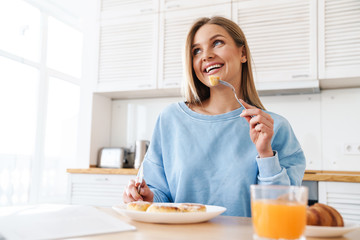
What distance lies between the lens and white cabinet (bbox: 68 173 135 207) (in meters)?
2.85

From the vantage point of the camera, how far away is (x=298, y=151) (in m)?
1.25

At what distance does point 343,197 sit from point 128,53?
6.85ft

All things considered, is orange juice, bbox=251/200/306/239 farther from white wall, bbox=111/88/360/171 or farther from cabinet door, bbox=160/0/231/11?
cabinet door, bbox=160/0/231/11

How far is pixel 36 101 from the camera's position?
3.94 m

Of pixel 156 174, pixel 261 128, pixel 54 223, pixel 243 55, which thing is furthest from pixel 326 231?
pixel 243 55

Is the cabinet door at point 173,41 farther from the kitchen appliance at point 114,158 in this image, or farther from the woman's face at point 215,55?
the woman's face at point 215,55

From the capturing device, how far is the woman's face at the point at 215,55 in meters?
1.40

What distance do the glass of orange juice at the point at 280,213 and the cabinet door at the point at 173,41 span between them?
2471 mm

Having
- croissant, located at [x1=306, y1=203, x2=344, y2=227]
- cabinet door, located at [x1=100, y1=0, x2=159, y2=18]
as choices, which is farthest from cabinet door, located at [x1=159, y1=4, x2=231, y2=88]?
croissant, located at [x1=306, y1=203, x2=344, y2=227]

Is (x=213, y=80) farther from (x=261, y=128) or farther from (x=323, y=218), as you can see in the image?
(x=323, y=218)

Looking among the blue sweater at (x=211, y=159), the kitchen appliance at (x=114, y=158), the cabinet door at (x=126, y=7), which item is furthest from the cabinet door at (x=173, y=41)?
the blue sweater at (x=211, y=159)

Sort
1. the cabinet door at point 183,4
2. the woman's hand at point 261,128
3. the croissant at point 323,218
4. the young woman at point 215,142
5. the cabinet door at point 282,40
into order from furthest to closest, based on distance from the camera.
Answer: the cabinet door at point 183,4
the cabinet door at point 282,40
the young woman at point 215,142
the woman's hand at point 261,128
the croissant at point 323,218

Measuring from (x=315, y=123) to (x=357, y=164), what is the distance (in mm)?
437

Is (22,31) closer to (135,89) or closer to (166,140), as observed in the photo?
(135,89)
